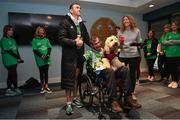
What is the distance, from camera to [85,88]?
2.80 metres

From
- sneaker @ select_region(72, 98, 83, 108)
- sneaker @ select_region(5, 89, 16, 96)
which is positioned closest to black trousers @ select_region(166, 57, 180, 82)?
sneaker @ select_region(72, 98, 83, 108)

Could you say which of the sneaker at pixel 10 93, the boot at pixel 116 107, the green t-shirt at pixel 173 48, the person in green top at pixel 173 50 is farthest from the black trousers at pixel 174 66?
the sneaker at pixel 10 93

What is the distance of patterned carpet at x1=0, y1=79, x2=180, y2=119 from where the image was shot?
8.15ft

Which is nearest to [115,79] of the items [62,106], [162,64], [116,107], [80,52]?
[116,107]

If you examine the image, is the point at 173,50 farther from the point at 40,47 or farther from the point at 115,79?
the point at 40,47

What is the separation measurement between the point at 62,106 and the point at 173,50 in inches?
99.4

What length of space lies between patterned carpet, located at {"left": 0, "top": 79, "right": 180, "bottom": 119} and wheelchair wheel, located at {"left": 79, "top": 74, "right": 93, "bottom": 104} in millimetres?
234

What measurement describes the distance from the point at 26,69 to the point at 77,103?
8.38 ft

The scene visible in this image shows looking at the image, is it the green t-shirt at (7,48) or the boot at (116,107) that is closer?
the boot at (116,107)

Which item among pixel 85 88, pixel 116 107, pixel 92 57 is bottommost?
pixel 116 107

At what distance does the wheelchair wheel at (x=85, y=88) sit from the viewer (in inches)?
96.0

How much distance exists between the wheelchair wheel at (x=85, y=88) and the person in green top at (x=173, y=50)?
2026mm

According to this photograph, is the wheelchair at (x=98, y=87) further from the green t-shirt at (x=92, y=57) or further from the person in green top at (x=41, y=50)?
the person in green top at (x=41, y=50)

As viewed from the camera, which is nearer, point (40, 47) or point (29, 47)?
point (40, 47)
